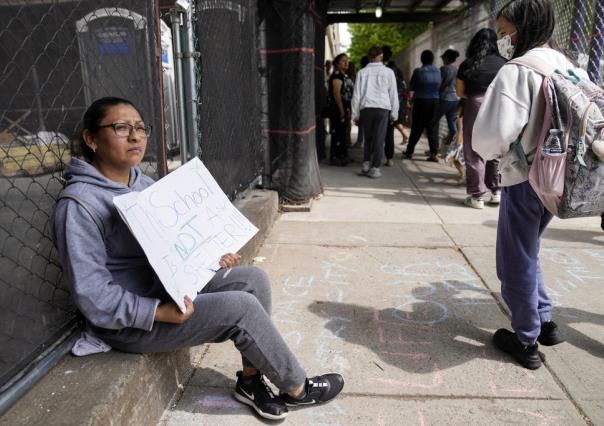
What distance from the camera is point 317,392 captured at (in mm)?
2111

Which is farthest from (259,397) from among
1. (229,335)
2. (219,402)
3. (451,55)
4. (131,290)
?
(451,55)

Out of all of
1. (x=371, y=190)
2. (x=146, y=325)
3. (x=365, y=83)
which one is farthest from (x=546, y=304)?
(x=365, y=83)

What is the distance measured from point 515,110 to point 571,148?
0.28 metres

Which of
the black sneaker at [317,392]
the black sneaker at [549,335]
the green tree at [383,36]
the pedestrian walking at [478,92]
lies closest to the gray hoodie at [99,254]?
the black sneaker at [317,392]

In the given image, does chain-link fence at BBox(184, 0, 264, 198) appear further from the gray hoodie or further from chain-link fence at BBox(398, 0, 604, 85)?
chain-link fence at BBox(398, 0, 604, 85)

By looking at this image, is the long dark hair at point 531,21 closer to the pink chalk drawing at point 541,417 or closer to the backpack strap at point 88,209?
the pink chalk drawing at point 541,417

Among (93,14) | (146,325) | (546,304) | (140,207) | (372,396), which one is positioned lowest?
(372,396)

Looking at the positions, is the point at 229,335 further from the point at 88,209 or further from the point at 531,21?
the point at 531,21

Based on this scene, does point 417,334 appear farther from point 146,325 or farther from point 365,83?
point 365,83

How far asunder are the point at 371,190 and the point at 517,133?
4186 millimetres

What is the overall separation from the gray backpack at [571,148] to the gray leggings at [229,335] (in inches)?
52.3

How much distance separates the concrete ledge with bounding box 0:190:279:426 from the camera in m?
1.53

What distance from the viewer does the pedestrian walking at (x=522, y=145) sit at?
6.81 feet

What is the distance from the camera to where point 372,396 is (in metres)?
2.21
